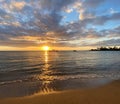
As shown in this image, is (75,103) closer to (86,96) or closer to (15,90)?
(86,96)

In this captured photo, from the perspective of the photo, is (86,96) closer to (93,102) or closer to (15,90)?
(93,102)

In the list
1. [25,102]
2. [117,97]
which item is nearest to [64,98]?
[25,102]

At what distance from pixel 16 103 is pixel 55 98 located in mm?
2316

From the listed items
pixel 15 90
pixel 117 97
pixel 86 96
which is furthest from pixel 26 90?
pixel 117 97

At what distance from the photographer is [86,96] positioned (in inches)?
405

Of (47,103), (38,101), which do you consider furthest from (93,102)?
(38,101)

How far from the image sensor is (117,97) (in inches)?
386

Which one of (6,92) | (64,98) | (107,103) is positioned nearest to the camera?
(107,103)

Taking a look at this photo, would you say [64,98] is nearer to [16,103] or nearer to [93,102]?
[93,102]

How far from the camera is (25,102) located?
9094 millimetres

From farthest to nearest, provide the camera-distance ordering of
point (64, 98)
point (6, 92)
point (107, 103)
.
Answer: point (6, 92) < point (64, 98) < point (107, 103)

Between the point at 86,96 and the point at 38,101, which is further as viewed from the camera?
the point at 86,96

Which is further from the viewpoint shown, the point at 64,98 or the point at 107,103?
the point at 64,98

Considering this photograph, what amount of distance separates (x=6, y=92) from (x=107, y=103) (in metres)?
7.51
